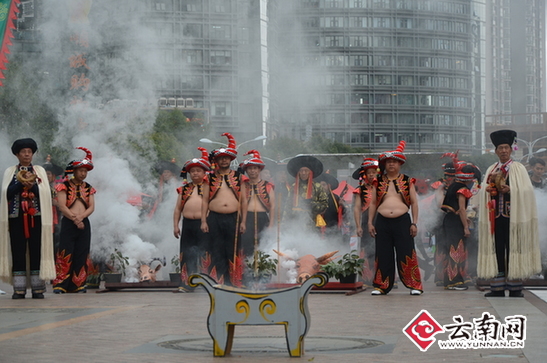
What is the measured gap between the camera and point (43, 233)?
45.2ft

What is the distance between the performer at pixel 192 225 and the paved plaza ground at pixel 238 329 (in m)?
1.11

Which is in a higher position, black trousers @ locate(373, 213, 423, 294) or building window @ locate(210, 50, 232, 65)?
building window @ locate(210, 50, 232, 65)

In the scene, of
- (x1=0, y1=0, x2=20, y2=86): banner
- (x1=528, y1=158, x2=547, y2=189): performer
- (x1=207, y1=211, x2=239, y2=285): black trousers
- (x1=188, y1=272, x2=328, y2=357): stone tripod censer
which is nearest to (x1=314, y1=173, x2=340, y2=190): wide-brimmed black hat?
(x1=207, y1=211, x2=239, y2=285): black trousers

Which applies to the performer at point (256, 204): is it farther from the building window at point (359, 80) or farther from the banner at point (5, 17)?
the building window at point (359, 80)

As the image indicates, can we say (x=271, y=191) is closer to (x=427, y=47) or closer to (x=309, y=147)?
(x=427, y=47)

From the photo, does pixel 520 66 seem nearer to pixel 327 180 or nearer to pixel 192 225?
pixel 327 180

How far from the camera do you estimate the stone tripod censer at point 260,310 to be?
7.55 metres

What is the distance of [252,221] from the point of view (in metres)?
15.9

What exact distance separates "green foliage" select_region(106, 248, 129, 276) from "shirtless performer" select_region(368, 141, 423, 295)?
13.7 feet

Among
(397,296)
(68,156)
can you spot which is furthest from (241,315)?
(68,156)

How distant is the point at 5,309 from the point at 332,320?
4.09 meters

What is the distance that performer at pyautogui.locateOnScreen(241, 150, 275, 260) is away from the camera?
15.7 meters

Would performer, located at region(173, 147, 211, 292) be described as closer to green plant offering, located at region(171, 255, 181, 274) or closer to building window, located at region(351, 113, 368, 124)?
green plant offering, located at region(171, 255, 181, 274)

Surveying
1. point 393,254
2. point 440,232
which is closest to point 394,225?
point 393,254
